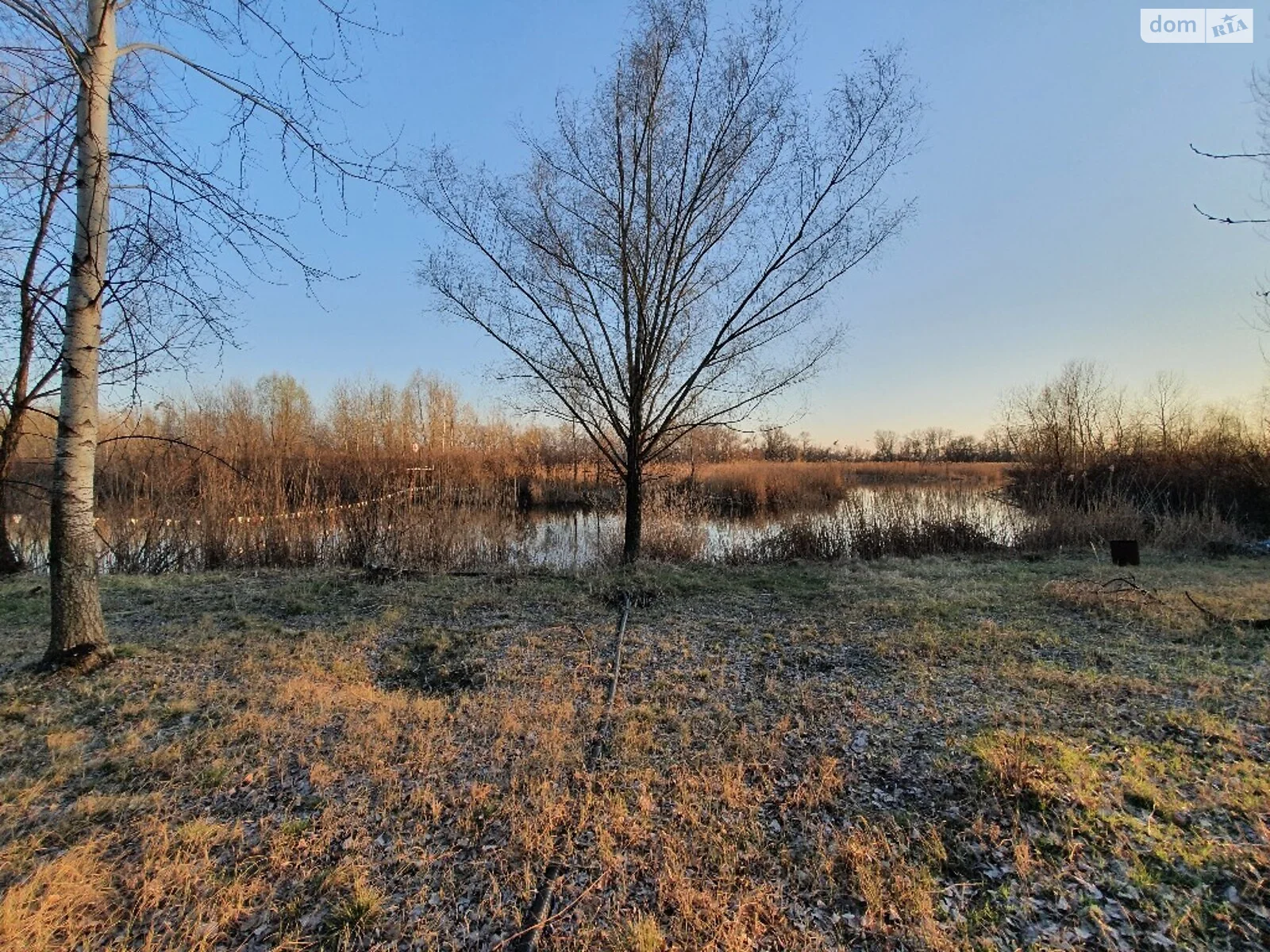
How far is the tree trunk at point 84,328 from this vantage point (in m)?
3.48

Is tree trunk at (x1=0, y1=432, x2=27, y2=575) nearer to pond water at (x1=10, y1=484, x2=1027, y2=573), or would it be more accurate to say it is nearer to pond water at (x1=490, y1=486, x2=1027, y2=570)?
pond water at (x1=10, y1=484, x2=1027, y2=573)

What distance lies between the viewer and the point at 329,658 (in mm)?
4535

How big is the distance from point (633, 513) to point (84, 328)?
6.29 m

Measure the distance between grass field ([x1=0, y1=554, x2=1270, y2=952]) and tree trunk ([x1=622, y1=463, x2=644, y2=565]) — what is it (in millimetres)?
3528

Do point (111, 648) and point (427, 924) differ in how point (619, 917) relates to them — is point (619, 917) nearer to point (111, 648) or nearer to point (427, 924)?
point (427, 924)

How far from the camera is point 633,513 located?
8.66 meters

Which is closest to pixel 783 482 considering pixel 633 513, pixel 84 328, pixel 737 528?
pixel 737 528

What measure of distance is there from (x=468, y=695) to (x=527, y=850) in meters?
1.76

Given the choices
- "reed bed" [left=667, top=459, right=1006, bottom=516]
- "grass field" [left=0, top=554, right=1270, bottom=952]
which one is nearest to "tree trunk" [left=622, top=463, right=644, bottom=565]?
"reed bed" [left=667, top=459, right=1006, bottom=516]

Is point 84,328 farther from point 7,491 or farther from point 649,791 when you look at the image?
point 7,491

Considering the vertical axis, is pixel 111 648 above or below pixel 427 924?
above

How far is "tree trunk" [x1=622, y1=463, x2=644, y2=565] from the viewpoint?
8469mm

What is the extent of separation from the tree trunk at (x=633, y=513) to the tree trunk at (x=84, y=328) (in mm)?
5868

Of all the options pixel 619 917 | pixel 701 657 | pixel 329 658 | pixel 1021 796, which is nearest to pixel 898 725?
pixel 1021 796
